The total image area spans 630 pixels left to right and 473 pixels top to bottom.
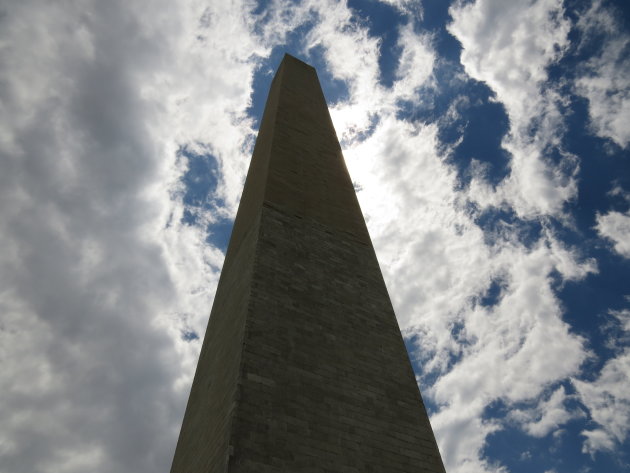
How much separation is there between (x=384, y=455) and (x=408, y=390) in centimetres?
157

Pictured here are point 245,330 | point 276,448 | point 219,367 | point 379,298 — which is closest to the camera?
point 276,448

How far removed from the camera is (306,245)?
1023cm

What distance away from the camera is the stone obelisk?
22.0 feet

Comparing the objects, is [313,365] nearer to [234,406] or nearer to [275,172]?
[234,406]

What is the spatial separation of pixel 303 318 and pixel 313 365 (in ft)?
3.18

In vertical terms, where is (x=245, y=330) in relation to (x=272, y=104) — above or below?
below

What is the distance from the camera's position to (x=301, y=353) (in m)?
7.89

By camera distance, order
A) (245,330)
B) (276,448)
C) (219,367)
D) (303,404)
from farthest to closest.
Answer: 1. (219,367)
2. (245,330)
3. (303,404)
4. (276,448)

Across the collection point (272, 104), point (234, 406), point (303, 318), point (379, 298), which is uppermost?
point (272, 104)

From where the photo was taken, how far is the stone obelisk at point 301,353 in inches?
264

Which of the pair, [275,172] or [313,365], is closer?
[313,365]

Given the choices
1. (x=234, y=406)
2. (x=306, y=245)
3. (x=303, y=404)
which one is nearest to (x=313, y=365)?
(x=303, y=404)

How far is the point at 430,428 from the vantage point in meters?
8.12

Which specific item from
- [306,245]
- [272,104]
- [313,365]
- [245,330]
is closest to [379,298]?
[306,245]
